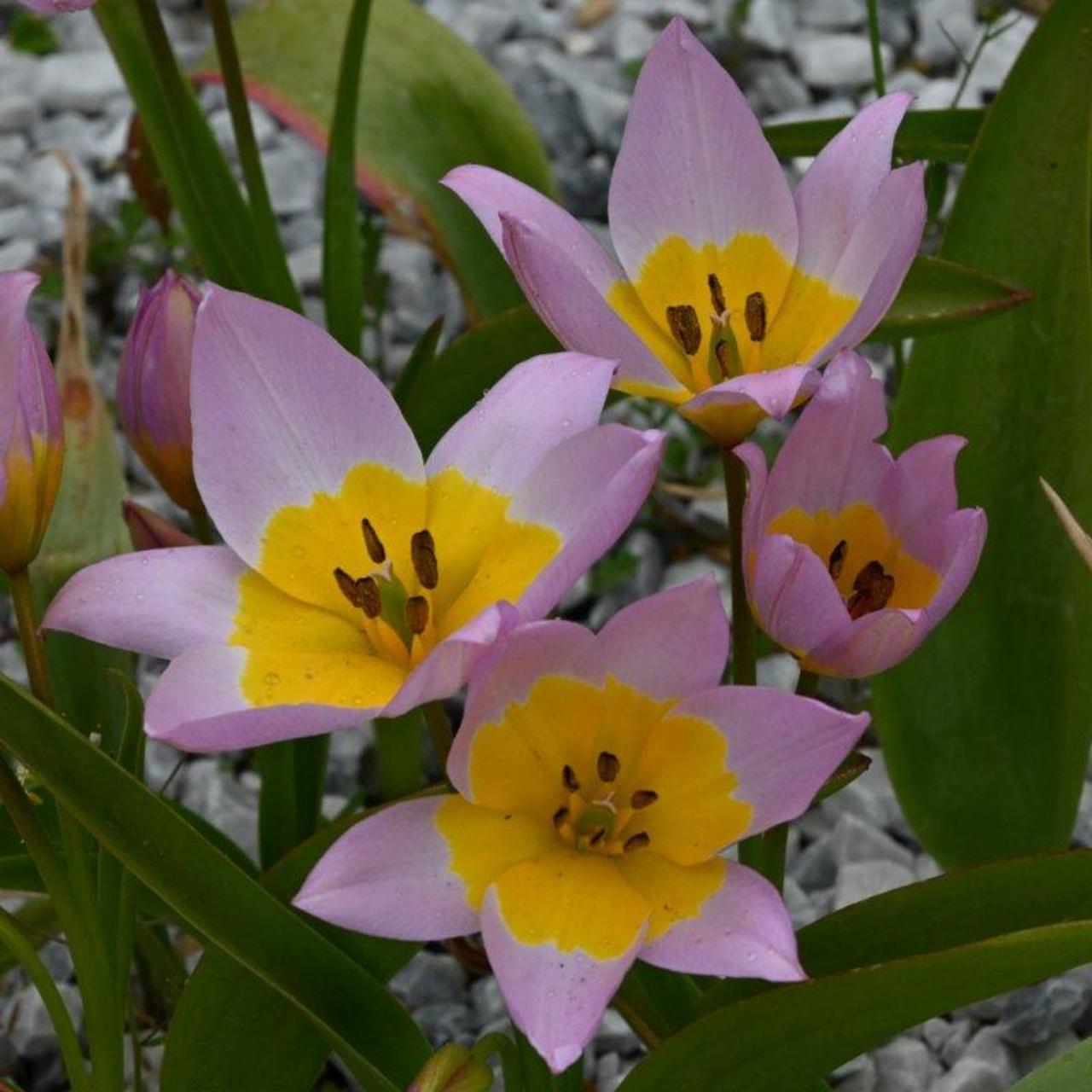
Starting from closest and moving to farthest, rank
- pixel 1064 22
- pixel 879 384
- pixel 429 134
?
pixel 879 384 → pixel 1064 22 → pixel 429 134

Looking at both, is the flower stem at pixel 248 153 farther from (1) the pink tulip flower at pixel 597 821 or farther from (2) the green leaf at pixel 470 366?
(1) the pink tulip flower at pixel 597 821

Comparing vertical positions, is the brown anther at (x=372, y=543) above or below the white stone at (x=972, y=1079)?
above

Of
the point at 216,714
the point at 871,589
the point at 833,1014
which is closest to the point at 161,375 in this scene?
the point at 216,714

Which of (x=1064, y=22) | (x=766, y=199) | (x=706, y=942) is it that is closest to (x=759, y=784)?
(x=706, y=942)

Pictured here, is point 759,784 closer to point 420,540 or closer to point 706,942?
point 706,942

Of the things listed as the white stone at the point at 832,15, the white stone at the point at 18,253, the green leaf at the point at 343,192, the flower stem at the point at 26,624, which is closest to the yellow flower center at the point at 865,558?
the flower stem at the point at 26,624

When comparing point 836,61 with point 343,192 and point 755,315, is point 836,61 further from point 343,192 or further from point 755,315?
point 755,315

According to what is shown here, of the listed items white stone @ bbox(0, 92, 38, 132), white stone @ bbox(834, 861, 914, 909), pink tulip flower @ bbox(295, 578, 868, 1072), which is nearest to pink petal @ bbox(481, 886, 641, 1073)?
pink tulip flower @ bbox(295, 578, 868, 1072)
